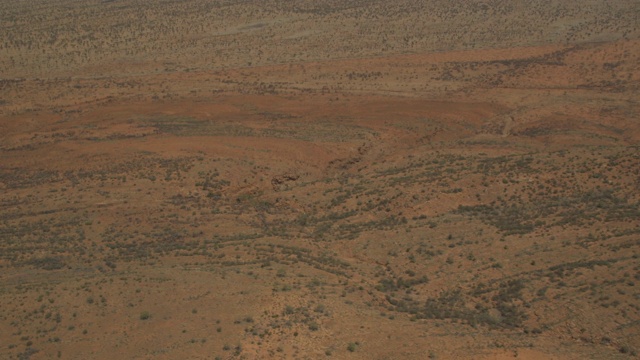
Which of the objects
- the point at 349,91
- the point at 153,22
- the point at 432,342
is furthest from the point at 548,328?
the point at 153,22

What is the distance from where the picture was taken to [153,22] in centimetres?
7475

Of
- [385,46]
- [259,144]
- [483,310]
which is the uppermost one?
[385,46]

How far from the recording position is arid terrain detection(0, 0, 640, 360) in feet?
60.7

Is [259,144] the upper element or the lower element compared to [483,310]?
upper

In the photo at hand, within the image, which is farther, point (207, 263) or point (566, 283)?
point (207, 263)

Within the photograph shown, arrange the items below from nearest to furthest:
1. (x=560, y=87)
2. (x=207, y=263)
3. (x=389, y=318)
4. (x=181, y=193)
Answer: (x=389, y=318), (x=207, y=263), (x=181, y=193), (x=560, y=87)

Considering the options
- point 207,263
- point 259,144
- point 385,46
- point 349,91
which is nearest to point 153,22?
point 385,46

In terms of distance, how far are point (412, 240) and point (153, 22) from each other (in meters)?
58.5

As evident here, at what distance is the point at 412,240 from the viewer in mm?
25312

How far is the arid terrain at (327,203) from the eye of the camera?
18516mm

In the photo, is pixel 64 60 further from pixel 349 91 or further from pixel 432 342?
pixel 432 342

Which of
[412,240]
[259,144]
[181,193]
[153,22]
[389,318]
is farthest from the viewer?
[153,22]

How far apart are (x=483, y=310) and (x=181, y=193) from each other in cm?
1594

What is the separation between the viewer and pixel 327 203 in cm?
2945
